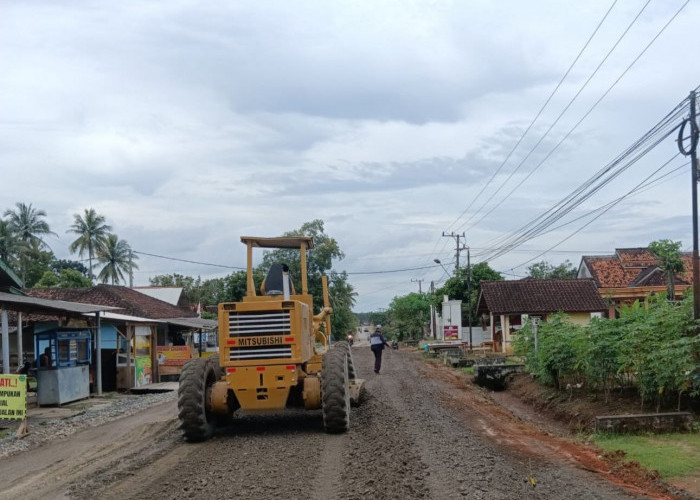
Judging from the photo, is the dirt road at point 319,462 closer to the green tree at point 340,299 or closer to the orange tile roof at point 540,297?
the orange tile roof at point 540,297

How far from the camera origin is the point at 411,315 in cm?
8662

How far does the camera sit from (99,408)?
1908 cm

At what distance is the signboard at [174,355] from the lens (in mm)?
29328

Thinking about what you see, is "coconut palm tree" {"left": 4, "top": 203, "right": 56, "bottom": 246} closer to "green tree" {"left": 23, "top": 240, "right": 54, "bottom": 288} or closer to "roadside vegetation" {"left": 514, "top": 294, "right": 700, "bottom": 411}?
"green tree" {"left": 23, "top": 240, "right": 54, "bottom": 288}

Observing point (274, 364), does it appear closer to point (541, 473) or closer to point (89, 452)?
point (89, 452)

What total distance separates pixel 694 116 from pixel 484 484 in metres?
9.45

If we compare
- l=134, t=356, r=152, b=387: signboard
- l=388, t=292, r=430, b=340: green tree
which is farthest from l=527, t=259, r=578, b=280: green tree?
l=134, t=356, r=152, b=387: signboard

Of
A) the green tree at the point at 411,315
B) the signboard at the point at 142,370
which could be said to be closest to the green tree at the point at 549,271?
the green tree at the point at 411,315

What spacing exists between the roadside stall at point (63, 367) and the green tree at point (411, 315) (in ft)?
211

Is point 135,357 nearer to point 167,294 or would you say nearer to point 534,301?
point 534,301

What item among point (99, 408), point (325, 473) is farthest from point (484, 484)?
point (99, 408)

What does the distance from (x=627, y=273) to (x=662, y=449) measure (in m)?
47.1

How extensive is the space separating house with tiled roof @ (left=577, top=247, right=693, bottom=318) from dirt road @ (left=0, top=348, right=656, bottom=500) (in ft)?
119

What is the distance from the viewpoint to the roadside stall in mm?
19375
